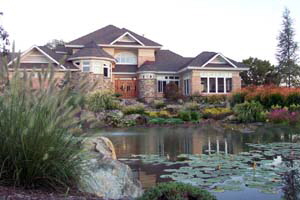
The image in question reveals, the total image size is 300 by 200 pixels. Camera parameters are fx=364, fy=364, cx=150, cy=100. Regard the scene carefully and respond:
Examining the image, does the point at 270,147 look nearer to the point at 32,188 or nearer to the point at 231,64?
the point at 32,188

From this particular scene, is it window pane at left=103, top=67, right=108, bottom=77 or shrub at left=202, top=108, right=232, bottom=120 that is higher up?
window pane at left=103, top=67, right=108, bottom=77

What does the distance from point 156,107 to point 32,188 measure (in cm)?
2069

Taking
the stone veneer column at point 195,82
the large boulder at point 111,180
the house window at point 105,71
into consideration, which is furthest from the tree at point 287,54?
the large boulder at point 111,180

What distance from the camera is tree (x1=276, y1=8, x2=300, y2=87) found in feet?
145

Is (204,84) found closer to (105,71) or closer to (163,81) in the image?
(163,81)

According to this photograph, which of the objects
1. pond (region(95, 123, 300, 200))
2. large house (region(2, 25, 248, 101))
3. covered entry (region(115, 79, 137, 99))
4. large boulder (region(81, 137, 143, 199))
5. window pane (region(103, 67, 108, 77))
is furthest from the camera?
covered entry (region(115, 79, 137, 99))

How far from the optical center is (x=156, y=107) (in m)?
24.3

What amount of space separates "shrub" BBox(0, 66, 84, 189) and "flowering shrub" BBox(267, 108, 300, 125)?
13.4 metres

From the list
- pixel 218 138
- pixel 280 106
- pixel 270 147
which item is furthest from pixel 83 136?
pixel 280 106

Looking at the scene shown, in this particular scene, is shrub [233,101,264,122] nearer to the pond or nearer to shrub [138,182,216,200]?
the pond

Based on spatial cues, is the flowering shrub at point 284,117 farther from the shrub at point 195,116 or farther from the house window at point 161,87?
the house window at point 161,87

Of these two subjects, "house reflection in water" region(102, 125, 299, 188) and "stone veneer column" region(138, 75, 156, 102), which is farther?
"stone veneer column" region(138, 75, 156, 102)

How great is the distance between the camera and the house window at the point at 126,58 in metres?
33.8

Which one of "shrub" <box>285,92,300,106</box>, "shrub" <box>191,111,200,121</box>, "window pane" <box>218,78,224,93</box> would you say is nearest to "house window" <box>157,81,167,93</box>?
"window pane" <box>218,78,224,93</box>
